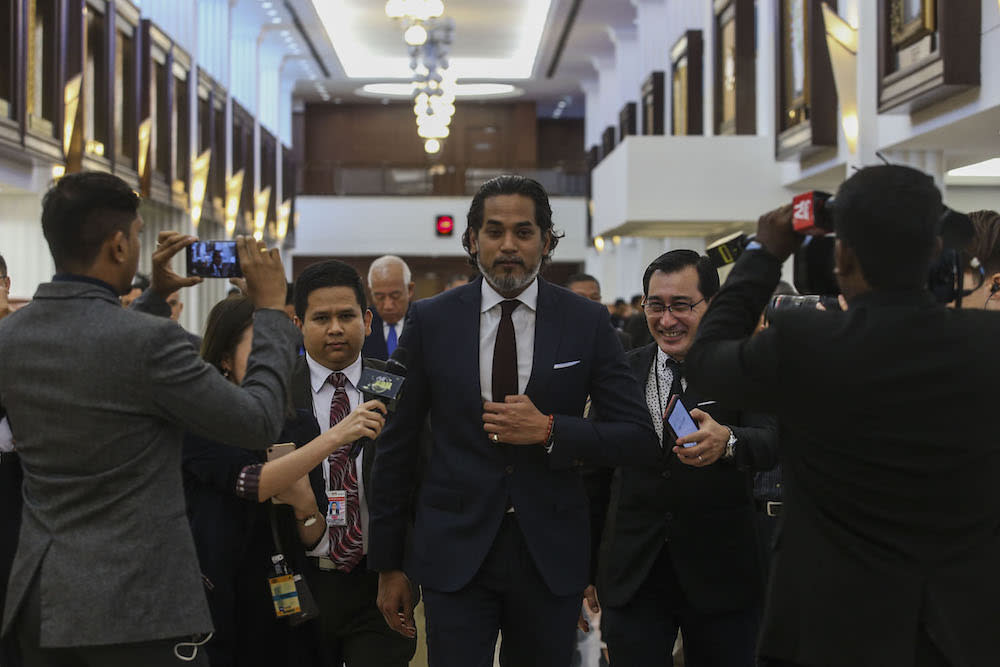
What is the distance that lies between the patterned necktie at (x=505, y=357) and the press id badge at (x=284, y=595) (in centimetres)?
79

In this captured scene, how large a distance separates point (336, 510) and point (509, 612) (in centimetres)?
66

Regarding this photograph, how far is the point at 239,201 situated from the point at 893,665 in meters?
19.8

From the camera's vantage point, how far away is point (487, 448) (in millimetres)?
2996

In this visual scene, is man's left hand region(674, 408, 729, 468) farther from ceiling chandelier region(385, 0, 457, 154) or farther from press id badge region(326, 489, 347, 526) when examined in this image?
ceiling chandelier region(385, 0, 457, 154)

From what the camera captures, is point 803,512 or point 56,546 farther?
point 56,546

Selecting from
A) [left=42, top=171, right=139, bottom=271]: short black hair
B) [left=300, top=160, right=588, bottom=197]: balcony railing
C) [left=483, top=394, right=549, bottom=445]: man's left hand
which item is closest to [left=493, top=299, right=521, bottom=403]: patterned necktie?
[left=483, top=394, right=549, bottom=445]: man's left hand

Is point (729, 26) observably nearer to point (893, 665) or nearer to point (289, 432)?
point (289, 432)

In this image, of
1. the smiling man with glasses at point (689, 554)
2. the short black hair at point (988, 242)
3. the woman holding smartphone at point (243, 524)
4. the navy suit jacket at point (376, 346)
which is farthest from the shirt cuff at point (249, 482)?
the navy suit jacket at point (376, 346)

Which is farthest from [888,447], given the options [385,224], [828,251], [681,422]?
[385,224]

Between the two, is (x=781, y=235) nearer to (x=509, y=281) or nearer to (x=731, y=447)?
(x=509, y=281)

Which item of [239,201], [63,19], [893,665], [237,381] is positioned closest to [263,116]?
[239,201]

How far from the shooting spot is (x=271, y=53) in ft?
82.9

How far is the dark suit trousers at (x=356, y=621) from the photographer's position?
3.44m

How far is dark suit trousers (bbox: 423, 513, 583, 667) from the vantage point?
9.71ft
